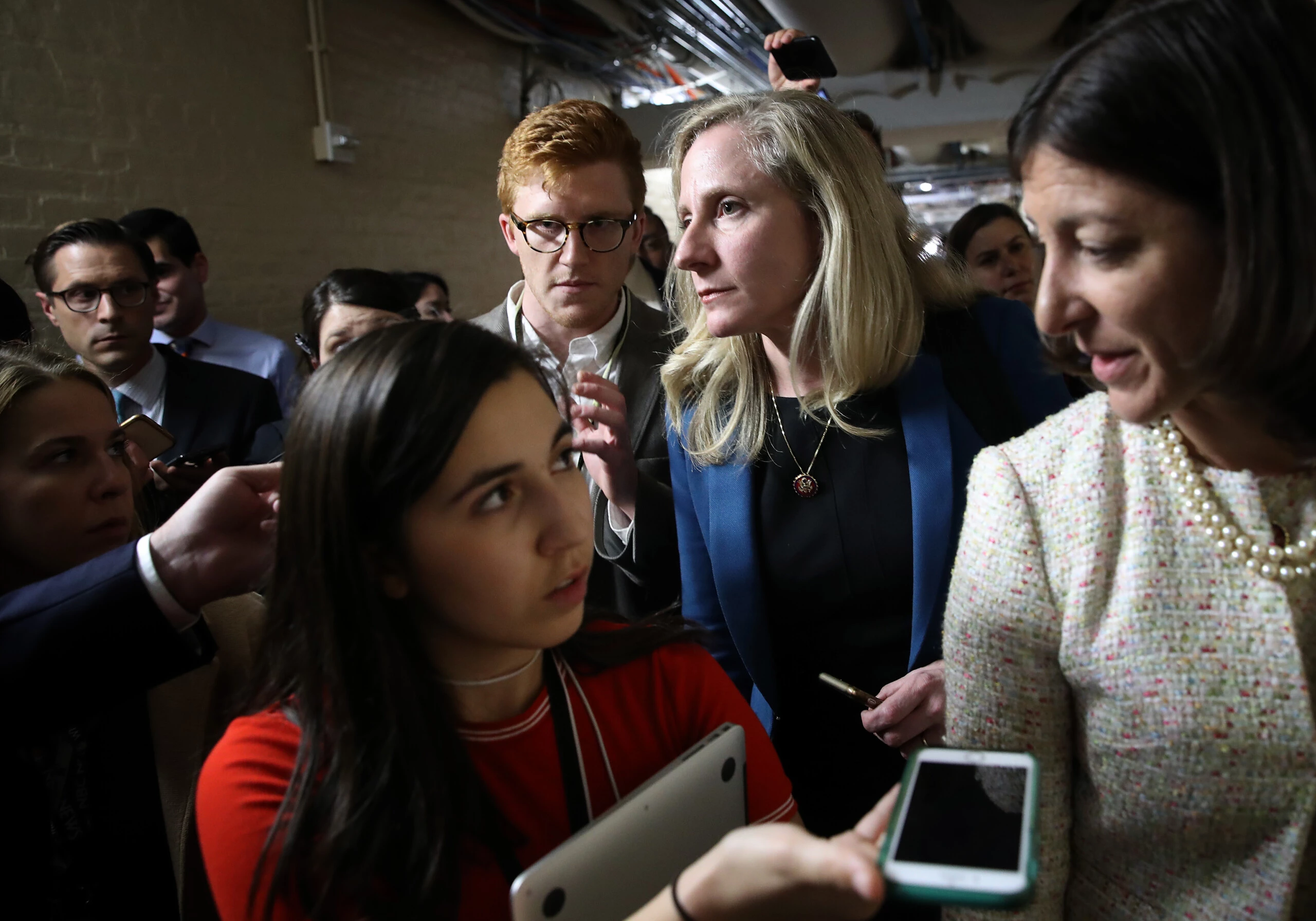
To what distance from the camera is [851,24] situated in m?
4.89

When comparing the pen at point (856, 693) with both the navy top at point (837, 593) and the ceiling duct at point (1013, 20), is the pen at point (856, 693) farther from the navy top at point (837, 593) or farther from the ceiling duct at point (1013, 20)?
the ceiling duct at point (1013, 20)

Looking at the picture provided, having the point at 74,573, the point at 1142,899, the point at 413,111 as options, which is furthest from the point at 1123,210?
the point at 413,111

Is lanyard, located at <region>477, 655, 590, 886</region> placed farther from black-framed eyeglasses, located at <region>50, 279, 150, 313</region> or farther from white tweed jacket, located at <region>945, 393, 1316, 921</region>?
black-framed eyeglasses, located at <region>50, 279, 150, 313</region>

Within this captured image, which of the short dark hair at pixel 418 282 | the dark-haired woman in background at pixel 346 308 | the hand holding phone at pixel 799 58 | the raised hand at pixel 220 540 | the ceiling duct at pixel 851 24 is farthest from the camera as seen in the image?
the ceiling duct at pixel 851 24

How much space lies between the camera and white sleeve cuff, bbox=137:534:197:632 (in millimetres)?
1086

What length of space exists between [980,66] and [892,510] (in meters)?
5.71

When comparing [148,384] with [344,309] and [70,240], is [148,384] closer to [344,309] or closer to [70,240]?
[70,240]

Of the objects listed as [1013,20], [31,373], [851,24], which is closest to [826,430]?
Result: [31,373]

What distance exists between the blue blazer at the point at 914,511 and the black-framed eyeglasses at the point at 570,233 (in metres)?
0.72

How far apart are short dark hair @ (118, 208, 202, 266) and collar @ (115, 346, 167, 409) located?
756 millimetres

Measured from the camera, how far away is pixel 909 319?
4.91ft

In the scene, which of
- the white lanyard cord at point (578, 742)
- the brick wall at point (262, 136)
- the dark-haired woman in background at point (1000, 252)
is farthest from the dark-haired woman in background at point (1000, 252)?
the brick wall at point (262, 136)

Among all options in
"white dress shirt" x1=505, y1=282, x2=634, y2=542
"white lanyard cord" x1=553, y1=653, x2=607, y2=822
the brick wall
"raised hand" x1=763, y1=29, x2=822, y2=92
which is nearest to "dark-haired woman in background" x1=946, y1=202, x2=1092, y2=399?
"raised hand" x1=763, y1=29, x2=822, y2=92

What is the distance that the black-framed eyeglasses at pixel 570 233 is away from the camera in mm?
2072
